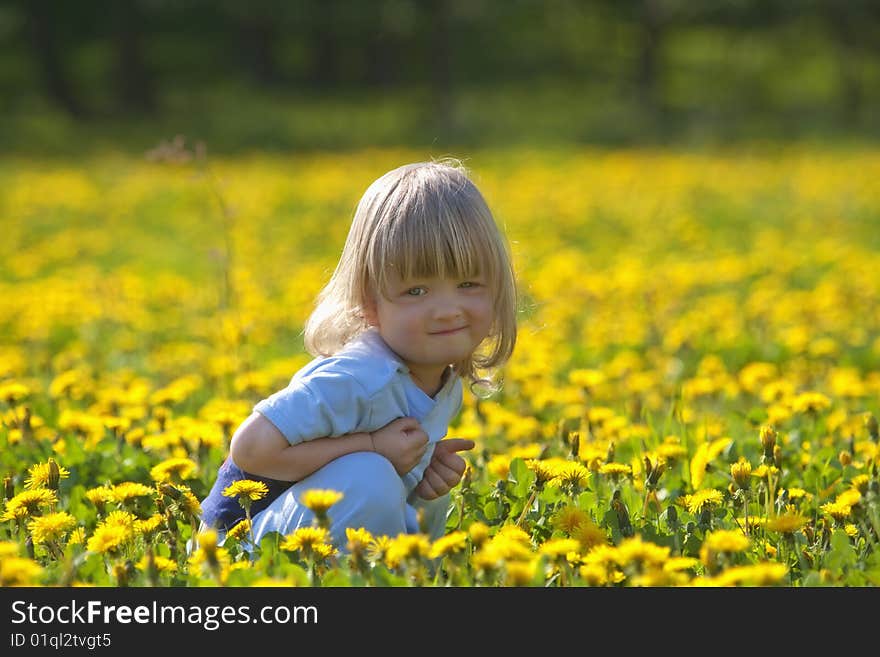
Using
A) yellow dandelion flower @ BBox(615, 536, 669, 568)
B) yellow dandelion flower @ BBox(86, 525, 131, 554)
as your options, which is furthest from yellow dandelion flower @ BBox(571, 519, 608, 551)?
yellow dandelion flower @ BBox(86, 525, 131, 554)

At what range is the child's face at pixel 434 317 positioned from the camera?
8.02ft

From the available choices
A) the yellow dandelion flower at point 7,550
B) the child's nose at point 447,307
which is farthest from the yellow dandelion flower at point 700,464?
the yellow dandelion flower at point 7,550

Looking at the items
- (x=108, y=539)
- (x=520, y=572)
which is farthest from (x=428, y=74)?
(x=520, y=572)

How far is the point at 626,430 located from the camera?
3.52 m

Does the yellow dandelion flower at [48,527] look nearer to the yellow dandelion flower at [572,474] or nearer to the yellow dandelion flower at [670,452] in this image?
the yellow dandelion flower at [572,474]

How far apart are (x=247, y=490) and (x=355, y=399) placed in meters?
0.29

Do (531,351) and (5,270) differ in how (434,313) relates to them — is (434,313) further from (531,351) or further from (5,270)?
(5,270)

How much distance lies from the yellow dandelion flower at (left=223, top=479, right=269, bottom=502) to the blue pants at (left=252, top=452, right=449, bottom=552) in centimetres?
9

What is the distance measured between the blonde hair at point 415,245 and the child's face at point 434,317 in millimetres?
26

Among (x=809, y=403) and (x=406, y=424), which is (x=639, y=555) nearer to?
(x=406, y=424)

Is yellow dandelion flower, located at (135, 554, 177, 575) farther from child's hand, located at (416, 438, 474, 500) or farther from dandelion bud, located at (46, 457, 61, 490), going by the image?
child's hand, located at (416, 438, 474, 500)

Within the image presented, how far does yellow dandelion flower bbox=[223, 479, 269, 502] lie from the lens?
2289 millimetres
